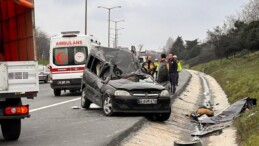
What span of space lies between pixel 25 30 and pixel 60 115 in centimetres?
535

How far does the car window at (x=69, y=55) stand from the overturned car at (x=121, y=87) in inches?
249

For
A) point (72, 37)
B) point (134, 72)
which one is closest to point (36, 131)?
point (134, 72)

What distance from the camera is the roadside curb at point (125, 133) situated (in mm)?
10031

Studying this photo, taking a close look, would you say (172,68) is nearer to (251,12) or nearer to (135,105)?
(135,105)

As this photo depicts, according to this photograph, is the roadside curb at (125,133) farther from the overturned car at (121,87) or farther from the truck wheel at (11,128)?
the truck wheel at (11,128)

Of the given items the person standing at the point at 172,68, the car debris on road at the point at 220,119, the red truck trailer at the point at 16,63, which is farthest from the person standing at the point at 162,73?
the red truck trailer at the point at 16,63

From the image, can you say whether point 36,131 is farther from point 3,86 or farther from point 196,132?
point 196,132

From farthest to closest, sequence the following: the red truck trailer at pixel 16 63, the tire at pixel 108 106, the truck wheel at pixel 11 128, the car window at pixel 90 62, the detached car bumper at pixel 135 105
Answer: the car window at pixel 90 62 < the tire at pixel 108 106 < the detached car bumper at pixel 135 105 < the truck wheel at pixel 11 128 < the red truck trailer at pixel 16 63

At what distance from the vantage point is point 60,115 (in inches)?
587

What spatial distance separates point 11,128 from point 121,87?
3.90 meters

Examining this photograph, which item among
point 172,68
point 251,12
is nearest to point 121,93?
point 172,68

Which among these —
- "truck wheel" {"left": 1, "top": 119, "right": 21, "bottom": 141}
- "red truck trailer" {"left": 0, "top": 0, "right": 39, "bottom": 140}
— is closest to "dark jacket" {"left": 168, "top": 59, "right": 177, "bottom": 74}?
"red truck trailer" {"left": 0, "top": 0, "right": 39, "bottom": 140}

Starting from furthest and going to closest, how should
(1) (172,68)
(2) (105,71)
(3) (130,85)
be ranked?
1. (1) (172,68)
2. (2) (105,71)
3. (3) (130,85)

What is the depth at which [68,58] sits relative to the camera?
22.5 meters
